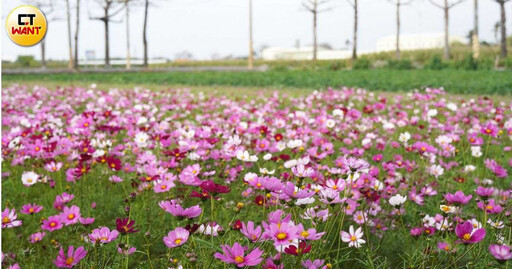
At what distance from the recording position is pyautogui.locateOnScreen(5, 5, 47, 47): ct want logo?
2266mm

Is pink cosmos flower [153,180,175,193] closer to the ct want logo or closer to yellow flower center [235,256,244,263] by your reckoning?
yellow flower center [235,256,244,263]

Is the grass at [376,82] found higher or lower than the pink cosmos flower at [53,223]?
higher

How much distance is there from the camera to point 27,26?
7.52ft

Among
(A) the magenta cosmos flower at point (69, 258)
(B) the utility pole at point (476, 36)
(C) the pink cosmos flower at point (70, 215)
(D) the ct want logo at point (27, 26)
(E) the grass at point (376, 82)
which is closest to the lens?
(A) the magenta cosmos flower at point (69, 258)

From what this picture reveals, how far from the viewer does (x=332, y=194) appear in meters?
1.37

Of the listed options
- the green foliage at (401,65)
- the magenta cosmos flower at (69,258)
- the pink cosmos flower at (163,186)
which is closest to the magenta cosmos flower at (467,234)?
the magenta cosmos flower at (69,258)

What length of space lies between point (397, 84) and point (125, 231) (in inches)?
374

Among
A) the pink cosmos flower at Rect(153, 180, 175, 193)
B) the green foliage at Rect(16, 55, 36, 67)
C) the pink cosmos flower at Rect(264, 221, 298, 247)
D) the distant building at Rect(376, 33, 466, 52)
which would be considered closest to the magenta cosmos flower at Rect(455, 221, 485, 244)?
the pink cosmos flower at Rect(264, 221, 298, 247)

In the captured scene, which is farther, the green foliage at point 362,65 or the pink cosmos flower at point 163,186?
the green foliage at point 362,65

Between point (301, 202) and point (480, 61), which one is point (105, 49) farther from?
point (301, 202)

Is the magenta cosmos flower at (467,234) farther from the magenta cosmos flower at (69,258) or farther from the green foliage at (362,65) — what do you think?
the green foliage at (362,65)

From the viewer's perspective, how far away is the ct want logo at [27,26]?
7.43ft

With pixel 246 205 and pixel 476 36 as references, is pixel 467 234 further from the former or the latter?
pixel 476 36

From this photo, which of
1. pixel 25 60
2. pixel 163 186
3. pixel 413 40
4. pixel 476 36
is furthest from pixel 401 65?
pixel 25 60
